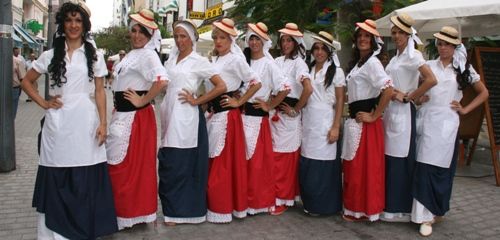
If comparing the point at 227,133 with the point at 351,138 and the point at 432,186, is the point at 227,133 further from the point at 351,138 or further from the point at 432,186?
the point at 432,186

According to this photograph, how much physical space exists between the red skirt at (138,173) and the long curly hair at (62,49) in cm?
66

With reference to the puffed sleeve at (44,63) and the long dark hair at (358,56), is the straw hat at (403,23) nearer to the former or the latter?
the long dark hair at (358,56)

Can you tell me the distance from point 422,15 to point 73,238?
200 inches

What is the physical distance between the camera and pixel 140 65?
13.5ft

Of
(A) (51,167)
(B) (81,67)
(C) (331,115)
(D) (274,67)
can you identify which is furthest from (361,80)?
(A) (51,167)

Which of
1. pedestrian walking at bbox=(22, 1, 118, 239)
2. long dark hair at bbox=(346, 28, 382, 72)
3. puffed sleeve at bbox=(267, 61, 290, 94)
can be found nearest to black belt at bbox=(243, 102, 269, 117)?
puffed sleeve at bbox=(267, 61, 290, 94)

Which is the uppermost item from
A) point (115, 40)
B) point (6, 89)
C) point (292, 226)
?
point (115, 40)

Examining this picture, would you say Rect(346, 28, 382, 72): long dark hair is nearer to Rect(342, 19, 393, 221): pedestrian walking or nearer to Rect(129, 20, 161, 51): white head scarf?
Rect(342, 19, 393, 221): pedestrian walking

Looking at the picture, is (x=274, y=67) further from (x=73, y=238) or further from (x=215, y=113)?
(x=73, y=238)

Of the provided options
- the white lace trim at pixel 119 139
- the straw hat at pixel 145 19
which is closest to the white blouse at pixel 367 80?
the straw hat at pixel 145 19

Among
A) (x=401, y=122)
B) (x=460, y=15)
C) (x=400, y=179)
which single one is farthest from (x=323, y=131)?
(x=460, y=15)

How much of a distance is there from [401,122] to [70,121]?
2982 millimetres

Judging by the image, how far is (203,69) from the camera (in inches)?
172

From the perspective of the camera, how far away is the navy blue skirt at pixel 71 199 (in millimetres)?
3660
